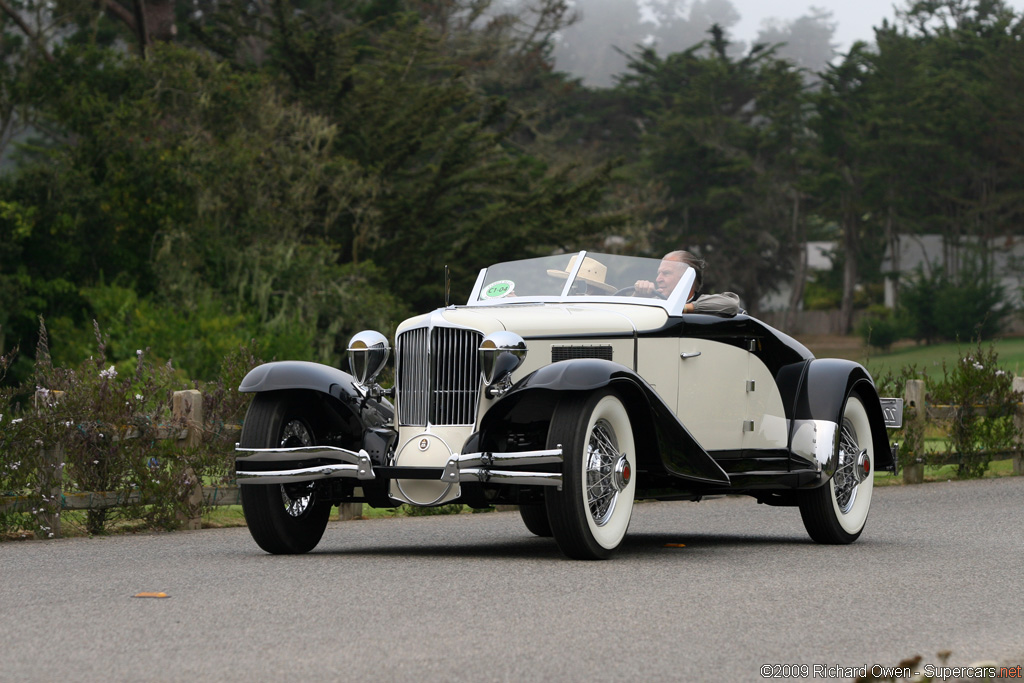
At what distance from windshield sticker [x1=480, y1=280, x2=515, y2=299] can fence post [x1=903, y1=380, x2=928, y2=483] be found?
8.26 meters

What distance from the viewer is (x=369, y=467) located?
8586 millimetres

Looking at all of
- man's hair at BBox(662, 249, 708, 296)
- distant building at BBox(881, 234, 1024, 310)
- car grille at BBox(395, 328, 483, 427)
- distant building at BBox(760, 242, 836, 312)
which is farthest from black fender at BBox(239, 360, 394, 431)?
distant building at BBox(760, 242, 836, 312)

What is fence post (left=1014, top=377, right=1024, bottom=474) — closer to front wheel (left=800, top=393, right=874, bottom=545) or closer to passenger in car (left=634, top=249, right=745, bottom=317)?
front wheel (left=800, top=393, right=874, bottom=545)

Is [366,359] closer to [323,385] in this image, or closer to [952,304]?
[323,385]

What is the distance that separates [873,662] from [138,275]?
32.7 metres

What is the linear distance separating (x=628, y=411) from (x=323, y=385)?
1953mm

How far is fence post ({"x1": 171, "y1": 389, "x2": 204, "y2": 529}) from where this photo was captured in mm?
11672

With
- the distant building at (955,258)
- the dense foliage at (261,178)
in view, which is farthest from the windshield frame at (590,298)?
the distant building at (955,258)

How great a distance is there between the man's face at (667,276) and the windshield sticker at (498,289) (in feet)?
3.36

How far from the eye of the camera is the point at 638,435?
353 inches

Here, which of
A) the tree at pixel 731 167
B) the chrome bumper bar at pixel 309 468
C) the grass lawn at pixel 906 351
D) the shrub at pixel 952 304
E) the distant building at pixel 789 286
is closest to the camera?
the chrome bumper bar at pixel 309 468

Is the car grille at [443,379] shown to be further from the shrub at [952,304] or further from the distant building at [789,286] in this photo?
the distant building at [789,286]

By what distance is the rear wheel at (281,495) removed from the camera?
29.5 ft

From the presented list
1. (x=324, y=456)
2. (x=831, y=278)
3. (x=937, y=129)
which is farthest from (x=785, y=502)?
(x=831, y=278)
